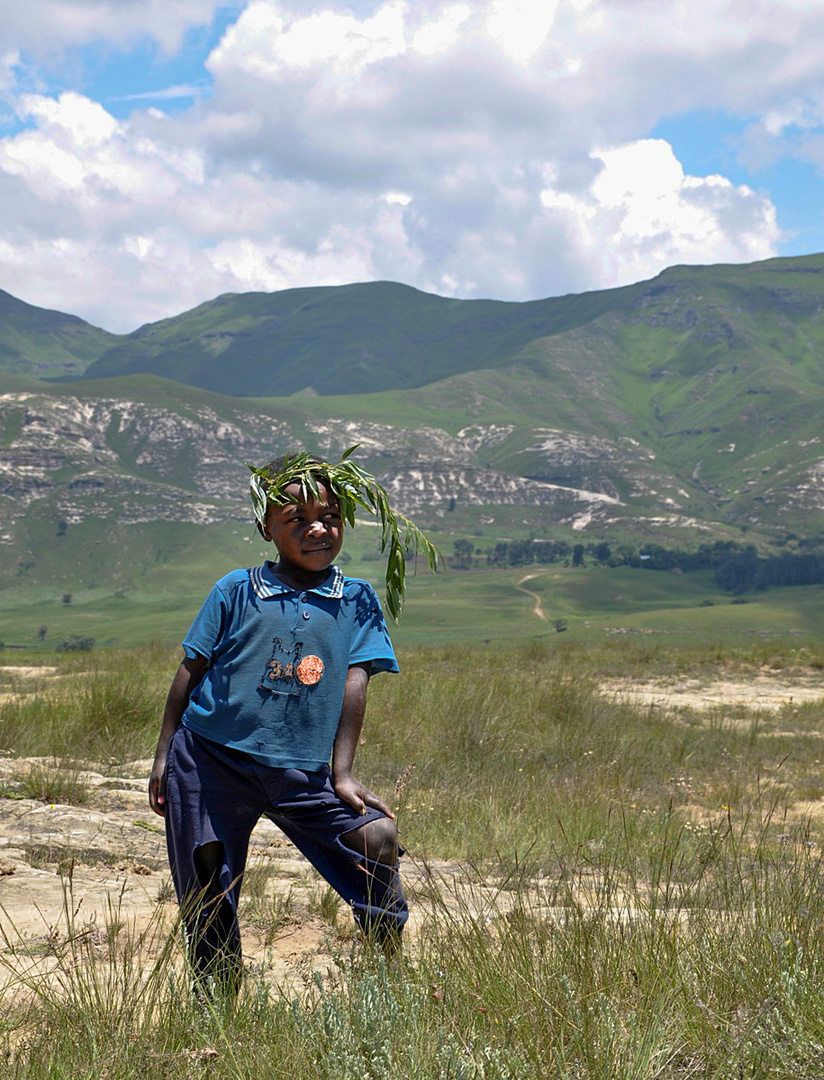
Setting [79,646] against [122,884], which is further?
[79,646]

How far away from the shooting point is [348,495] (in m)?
3.76

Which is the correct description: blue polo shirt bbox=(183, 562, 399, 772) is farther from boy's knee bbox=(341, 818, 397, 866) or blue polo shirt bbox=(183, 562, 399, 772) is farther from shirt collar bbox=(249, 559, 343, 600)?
boy's knee bbox=(341, 818, 397, 866)

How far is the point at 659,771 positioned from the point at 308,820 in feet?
22.4

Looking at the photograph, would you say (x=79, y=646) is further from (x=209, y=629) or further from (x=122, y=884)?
(x=209, y=629)

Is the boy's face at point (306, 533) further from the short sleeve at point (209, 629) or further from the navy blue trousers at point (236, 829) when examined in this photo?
the navy blue trousers at point (236, 829)

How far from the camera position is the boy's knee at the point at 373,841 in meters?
3.34

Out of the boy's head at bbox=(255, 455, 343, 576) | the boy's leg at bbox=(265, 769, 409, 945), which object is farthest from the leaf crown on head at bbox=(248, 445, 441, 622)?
the boy's leg at bbox=(265, 769, 409, 945)

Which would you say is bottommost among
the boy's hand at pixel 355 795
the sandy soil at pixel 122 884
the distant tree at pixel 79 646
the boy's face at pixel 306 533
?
the distant tree at pixel 79 646

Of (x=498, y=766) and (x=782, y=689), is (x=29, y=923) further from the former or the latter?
(x=782, y=689)

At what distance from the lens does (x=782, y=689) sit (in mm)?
17688

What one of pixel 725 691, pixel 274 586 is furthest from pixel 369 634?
pixel 725 691

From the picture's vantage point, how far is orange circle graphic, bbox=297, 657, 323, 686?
3465 millimetres

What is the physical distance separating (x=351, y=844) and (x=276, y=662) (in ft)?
2.29

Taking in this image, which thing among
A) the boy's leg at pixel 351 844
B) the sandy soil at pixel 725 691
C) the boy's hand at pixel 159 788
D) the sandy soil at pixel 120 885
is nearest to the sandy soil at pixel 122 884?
the sandy soil at pixel 120 885
